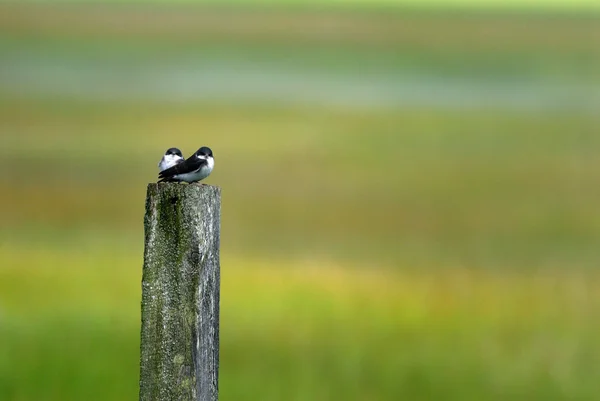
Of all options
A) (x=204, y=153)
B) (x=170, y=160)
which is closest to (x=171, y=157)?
(x=170, y=160)

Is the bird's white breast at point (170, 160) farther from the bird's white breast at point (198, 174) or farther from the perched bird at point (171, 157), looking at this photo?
the bird's white breast at point (198, 174)

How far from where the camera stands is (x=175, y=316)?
272 centimetres

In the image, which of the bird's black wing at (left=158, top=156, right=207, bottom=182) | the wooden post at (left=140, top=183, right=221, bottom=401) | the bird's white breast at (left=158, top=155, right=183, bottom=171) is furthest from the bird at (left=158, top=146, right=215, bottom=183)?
the wooden post at (left=140, top=183, right=221, bottom=401)

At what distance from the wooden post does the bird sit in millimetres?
1340

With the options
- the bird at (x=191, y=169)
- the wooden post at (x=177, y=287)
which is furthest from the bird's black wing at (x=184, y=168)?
the wooden post at (x=177, y=287)

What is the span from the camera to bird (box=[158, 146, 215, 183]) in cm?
407

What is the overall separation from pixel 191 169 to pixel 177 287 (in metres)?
1.45

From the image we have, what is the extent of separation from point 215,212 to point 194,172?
1394 millimetres

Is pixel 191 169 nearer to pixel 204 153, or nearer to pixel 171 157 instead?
pixel 204 153

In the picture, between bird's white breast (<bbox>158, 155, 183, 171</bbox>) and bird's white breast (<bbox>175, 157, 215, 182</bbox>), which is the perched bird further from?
bird's white breast (<bbox>175, 157, 215, 182</bbox>)

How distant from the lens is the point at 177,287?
271 centimetres

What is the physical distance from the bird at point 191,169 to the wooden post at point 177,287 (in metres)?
1.34

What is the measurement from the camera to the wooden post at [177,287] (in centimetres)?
270

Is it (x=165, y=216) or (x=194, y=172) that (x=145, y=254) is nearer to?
(x=165, y=216)
